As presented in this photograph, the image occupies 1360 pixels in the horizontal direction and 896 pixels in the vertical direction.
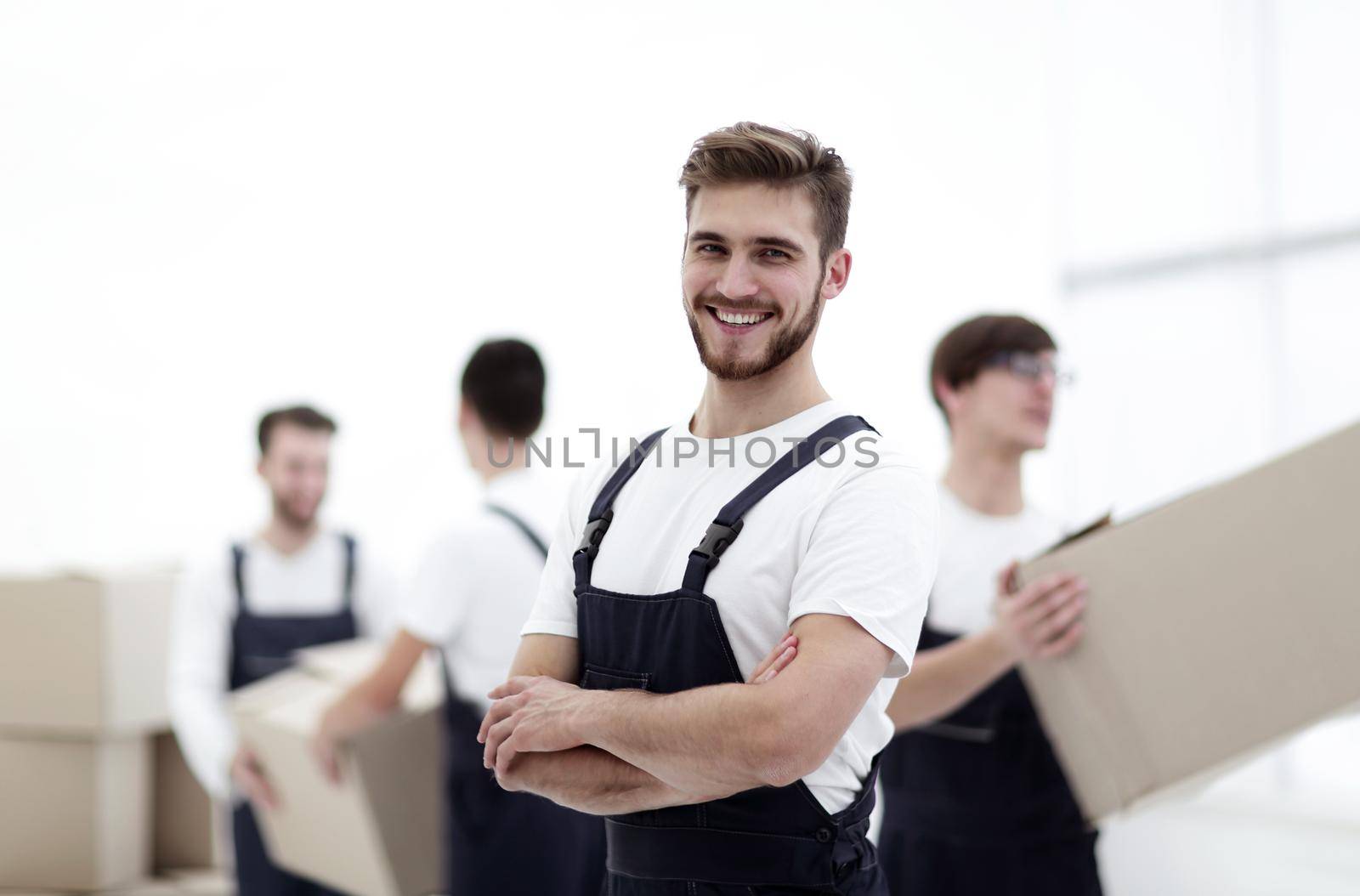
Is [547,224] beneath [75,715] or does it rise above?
above

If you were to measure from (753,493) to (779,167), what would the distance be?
1.08ft

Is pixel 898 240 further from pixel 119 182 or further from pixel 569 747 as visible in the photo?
pixel 569 747

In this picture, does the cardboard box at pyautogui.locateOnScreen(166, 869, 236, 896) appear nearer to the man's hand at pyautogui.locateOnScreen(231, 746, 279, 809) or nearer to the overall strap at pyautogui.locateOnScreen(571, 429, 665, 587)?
the man's hand at pyautogui.locateOnScreen(231, 746, 279, 809)

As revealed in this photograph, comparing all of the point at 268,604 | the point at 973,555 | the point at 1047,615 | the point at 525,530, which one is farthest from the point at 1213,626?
the point at 268,604

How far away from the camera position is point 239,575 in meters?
2.77

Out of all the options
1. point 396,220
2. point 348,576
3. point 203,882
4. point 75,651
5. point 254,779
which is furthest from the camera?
point 396,220

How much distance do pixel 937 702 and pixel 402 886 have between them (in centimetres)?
115

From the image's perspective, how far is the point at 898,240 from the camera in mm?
4020

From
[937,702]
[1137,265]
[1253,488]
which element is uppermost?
[1137,265]

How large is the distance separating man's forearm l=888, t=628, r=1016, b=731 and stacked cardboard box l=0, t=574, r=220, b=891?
2385 millimetres

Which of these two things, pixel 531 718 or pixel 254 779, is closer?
pixel 531 718

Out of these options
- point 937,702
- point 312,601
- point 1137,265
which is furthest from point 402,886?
point 1137,265

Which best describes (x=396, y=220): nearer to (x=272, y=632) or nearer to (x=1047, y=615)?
(x=272, y=632)

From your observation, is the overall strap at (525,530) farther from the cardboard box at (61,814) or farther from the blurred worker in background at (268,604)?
the cardboard box at (61,814)
